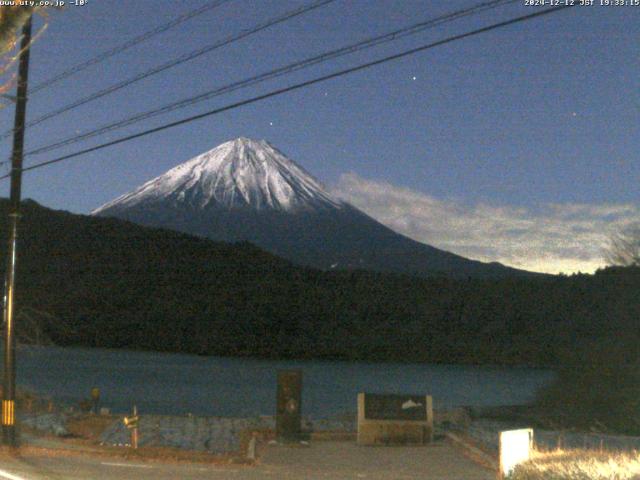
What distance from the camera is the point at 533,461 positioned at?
1234 cm

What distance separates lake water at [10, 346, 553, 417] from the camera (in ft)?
157

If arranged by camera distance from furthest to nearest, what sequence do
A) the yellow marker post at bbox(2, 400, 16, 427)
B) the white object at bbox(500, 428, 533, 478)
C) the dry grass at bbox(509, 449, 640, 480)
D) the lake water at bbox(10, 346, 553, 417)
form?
the lake water at bbox(10, 346, 553, 417) → the yellow marker post at bbox(2, 400, 16, 427) → the white object at bbox(500, 428, 533, 478) → the dry grass at bbox(509, 449, 640, 480)

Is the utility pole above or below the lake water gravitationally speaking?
above

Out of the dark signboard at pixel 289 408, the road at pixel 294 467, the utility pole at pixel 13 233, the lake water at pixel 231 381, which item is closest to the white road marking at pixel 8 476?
the road at pixel 294 467

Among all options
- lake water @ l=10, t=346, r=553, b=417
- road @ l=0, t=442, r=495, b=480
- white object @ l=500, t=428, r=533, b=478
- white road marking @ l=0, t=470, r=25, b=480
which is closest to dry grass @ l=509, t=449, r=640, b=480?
white object @ l=500, t=428, r=533, b=478

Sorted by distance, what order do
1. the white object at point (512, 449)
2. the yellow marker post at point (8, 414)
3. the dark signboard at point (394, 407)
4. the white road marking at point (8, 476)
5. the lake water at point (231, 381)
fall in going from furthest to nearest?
the lake water at point (231, 381) → the dark signboard at point (394, 407) → the yellow marker post at point (8, 414) → the white road marking at point (8, 476) → the white object at point (512, 449)

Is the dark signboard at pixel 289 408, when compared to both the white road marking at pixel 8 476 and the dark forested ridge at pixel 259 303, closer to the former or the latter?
the white road marking at pixel 8 476

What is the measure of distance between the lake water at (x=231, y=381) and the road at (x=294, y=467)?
2169cm

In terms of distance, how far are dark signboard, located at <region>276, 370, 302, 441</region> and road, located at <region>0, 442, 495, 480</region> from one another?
0.42 meters

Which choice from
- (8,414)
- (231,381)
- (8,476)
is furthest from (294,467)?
(231,381)

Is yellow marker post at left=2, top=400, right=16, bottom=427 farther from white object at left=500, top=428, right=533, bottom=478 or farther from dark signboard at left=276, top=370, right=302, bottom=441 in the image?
white object at left=500, top=428, right=533, bottom=478

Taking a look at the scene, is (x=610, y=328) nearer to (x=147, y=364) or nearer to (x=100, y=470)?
(x=147, y=364)

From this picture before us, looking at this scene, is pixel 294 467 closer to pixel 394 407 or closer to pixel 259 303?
pixel 394 407

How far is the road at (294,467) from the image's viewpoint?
14.4 meters
